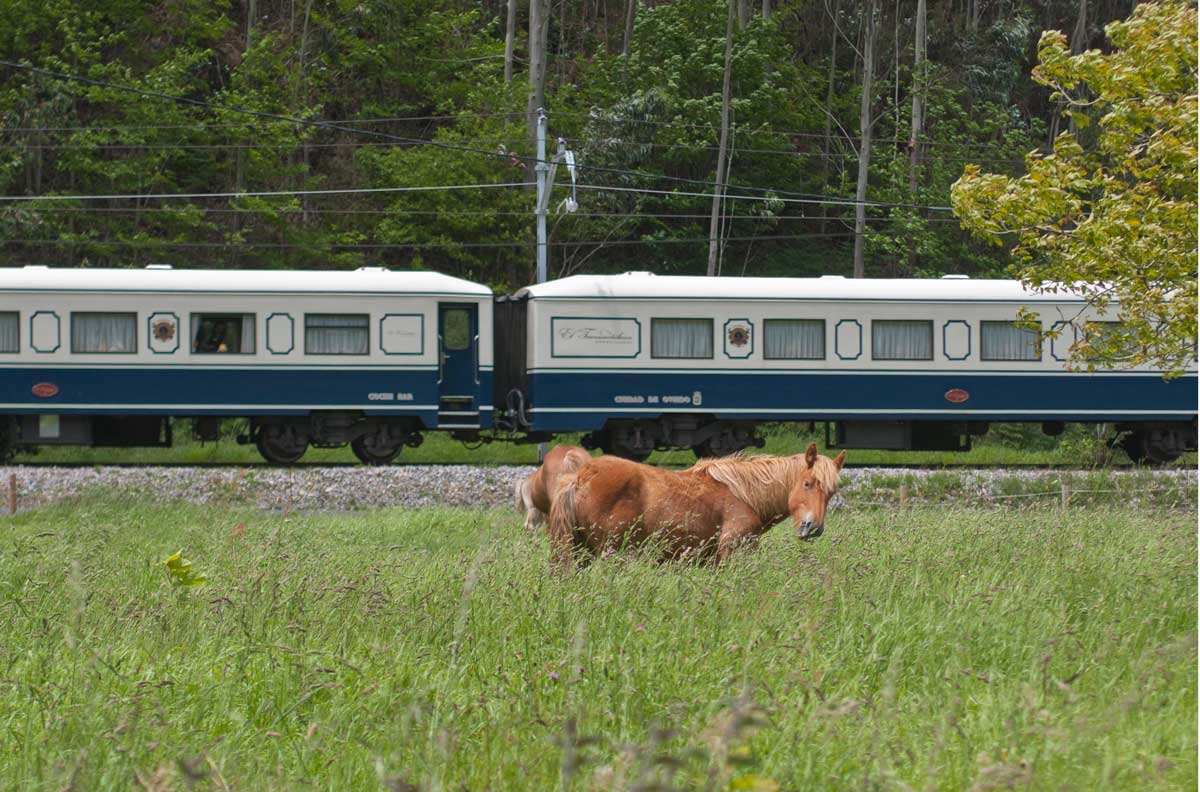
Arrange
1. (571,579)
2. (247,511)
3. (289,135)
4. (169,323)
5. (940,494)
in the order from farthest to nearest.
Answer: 1. (289,135)
2. (169,323)
3. (940,494)
4. (247,511)
5. (571,579)

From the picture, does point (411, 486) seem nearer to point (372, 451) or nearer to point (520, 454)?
point (372, 451)

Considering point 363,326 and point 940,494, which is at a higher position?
point 363,326

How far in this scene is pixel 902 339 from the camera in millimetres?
21438

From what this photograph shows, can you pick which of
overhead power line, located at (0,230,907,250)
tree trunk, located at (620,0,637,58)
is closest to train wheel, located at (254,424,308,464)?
overhead power line, located at (0,230,907,250)

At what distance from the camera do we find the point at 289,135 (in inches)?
1357

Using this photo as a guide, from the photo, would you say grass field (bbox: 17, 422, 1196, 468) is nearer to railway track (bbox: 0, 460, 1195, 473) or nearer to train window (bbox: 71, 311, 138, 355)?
railway track (bbox: 0, 460, 1195, 473)

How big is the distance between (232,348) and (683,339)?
6957mm

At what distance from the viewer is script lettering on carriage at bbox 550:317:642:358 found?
20859mm

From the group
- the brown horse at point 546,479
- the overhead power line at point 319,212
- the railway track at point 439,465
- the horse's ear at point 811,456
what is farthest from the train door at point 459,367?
the horse's ear at point 811,456

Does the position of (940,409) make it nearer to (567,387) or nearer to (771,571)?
(567,387)

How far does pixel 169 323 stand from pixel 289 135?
597 inches

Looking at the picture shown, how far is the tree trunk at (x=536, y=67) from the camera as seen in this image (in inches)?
1366

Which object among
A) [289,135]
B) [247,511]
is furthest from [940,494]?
[289,135]

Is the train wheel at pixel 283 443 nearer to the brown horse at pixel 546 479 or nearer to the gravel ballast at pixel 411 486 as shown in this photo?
the gravel ballast at pixel 411 486
